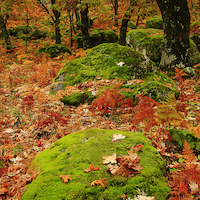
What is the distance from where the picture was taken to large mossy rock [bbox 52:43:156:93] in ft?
20.0

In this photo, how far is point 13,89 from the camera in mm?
7137

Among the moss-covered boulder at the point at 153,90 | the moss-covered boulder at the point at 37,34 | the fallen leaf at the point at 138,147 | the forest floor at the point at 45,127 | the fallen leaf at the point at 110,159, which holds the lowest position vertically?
the forest floor at the point at 45,127

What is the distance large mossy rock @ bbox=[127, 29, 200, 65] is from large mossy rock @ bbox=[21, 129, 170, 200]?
7406 mm

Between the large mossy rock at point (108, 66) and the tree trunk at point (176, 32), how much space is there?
1411 millimetres

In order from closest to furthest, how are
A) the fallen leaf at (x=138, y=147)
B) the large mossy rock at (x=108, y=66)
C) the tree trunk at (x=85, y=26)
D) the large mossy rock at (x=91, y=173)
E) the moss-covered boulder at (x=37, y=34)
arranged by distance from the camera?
1. the large mossy rock at (x=91, y=173)
2. the fallen leaf at (x=138, y=147)
3. the large mossy rock at (x=108, y=66)
4. the tree trunk at (x=85, y=26)
5. the moss-covered boulder at (x=37, y=34)

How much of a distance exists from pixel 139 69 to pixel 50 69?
5.52 m

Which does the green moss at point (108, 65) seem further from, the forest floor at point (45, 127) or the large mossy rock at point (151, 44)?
the large mossy rock at point (151, 44)

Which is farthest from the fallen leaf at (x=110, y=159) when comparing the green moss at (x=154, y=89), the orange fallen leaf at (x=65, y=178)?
the green moss at (x=154, y=89)

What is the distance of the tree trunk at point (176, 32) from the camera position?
6586mm

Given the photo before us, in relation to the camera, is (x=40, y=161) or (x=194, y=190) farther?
(x=40, y=161)

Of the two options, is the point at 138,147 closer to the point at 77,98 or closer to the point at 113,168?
the point at 113,168

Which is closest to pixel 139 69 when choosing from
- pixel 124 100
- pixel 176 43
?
pixel 124 100

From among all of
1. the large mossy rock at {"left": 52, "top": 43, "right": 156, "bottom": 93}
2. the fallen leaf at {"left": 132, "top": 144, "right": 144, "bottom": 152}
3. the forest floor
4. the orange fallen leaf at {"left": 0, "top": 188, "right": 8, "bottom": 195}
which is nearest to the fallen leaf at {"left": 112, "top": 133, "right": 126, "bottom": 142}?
the fallen leaf at {"left": 132, "top": 144, "right": 144, "bottom": 152}

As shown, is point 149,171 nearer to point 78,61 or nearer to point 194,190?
point 194,190
